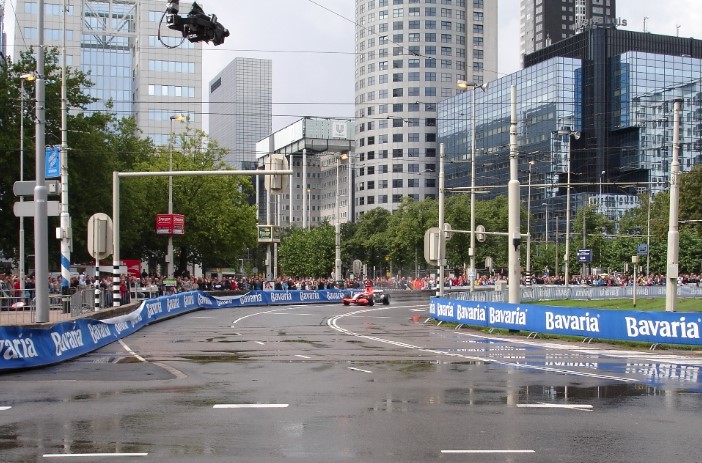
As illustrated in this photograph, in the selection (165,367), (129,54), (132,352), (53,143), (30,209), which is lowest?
(132,352)

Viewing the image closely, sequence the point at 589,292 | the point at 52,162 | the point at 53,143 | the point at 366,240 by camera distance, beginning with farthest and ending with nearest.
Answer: the point at 366,240 → the point at 589,292 → the point at 53,143 → the point at 52,162

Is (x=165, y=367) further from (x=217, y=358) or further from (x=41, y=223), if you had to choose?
(x=41, y=223)

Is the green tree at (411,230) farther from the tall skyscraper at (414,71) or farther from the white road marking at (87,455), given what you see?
the white road marking at (87,455)

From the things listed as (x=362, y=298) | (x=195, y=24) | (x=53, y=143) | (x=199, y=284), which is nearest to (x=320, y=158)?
(x=199, y=284)

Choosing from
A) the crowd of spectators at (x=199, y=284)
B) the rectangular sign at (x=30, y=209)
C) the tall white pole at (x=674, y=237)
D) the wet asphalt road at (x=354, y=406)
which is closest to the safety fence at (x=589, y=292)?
the crowd of spectators at (x=199, y=284)

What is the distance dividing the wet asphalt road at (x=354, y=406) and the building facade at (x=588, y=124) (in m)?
89.6

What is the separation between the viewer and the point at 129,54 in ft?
487

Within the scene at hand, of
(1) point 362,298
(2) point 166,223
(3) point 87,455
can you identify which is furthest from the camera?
(1) point 362,298

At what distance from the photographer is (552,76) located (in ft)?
398

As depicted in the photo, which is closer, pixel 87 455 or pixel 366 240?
pixel 87 455

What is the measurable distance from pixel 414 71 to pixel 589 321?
5185 inches

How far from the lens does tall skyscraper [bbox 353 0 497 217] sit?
154 m

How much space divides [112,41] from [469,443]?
149 m

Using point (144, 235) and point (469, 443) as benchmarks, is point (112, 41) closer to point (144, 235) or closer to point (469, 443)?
point (144, 235)
